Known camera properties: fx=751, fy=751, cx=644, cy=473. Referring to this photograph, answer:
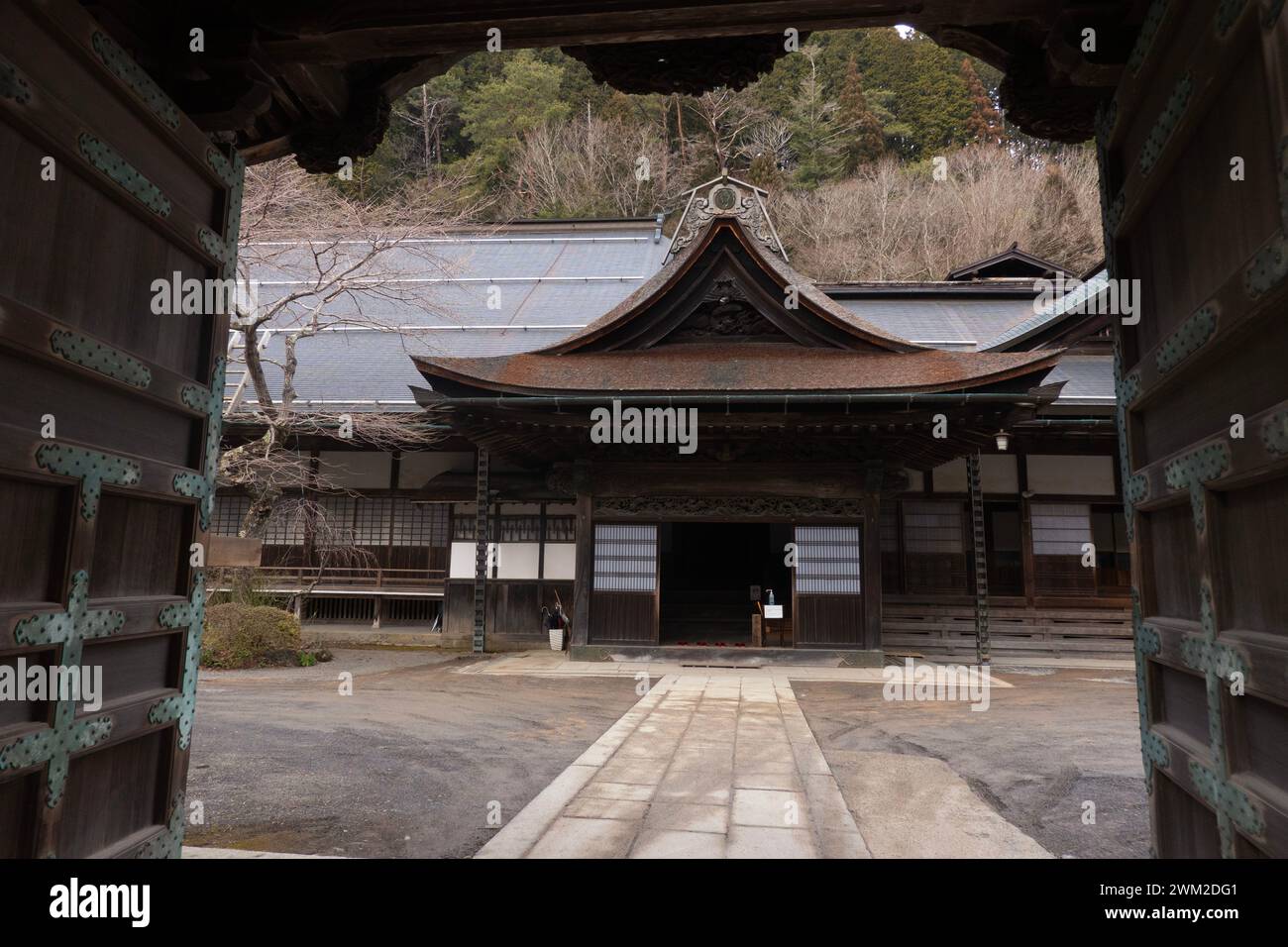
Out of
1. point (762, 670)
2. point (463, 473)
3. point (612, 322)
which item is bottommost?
point (762, 670)

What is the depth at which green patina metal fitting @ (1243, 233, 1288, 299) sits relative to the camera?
75.3 inches

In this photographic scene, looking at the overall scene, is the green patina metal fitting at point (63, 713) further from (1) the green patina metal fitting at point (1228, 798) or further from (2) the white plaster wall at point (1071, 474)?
(2) the white plaster wall at point (1071, 474)

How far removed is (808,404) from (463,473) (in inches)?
301

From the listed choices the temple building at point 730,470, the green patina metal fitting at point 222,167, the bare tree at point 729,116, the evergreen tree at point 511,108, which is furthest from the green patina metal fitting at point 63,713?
the bare tree at point 729,116

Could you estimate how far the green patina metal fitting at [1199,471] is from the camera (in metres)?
2.37

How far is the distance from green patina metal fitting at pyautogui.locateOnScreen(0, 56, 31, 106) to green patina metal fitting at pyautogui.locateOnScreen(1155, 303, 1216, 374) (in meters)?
3.80

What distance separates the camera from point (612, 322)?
13391mm

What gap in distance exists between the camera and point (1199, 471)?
8.27ft

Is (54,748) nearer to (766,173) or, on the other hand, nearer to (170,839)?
(170,839)

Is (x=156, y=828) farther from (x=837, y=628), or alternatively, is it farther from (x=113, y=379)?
(x=837, y=628)

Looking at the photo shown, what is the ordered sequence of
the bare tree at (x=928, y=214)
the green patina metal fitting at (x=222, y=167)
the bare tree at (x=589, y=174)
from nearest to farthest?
the green patina metal fitting at (x=222, y=167) < the bare tree at (x=928, y=214) < the bare tree at (x=589, y=174)

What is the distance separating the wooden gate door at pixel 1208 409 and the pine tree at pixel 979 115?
39.2m
